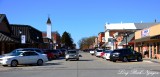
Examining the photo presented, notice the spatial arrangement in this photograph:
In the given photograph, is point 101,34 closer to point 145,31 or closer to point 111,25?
point 111,25

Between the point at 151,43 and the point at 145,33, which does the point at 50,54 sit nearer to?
the point at 151,43

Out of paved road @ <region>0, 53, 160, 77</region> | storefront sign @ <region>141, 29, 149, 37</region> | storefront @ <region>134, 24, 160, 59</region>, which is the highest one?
storefront sign @ <region>141, 29, 149, 37</region>

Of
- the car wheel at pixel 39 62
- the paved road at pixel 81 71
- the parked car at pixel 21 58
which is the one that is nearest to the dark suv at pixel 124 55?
the parked car at pixel 21 58

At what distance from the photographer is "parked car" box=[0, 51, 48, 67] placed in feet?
113

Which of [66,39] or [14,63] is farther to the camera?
[66,39]

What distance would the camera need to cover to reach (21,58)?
3519cm

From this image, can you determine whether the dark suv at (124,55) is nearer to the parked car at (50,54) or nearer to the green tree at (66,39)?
the parked car at (50,54)

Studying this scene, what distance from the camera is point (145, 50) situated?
59.9 m

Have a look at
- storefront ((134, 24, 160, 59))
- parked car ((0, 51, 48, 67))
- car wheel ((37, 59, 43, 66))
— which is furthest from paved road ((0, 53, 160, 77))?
storefront ((134, 24, 160, 59))

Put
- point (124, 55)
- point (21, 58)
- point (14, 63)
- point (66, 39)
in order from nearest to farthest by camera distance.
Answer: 1. point (14, 63)
2. point (21, 58)
3. point (124, 55)
4. point (66, 39)

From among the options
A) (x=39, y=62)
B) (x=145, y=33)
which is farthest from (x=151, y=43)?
(x=39, y=62)

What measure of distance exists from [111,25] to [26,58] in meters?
97.8

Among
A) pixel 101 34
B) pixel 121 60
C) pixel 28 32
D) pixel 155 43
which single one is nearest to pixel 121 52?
pixel 121 60

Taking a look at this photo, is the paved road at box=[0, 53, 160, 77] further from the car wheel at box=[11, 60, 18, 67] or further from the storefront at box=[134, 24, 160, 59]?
the storefront at box=[134, 24, 160, 59]
